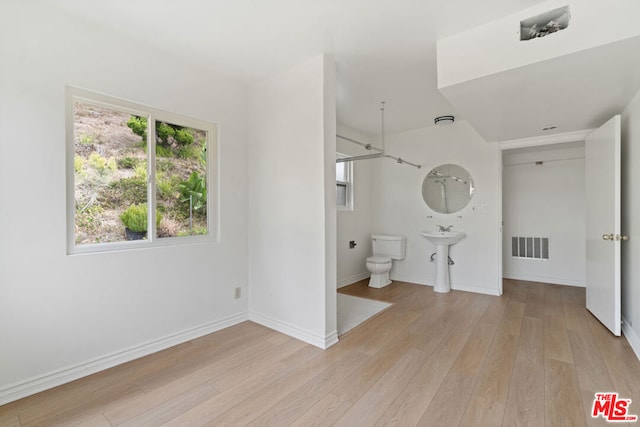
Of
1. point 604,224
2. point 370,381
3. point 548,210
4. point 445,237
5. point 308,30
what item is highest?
point 308,30

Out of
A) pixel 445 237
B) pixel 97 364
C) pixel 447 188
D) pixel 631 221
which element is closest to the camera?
pixel 97 364

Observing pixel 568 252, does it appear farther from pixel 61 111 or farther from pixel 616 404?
pixel 61 111

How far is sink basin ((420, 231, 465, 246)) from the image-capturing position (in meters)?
4.06

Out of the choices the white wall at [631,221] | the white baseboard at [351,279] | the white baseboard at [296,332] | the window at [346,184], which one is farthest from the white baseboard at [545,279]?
the white baseboard at [296,332]

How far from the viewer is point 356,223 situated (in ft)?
15.8

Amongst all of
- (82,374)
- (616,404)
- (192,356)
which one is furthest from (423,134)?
(82,374)

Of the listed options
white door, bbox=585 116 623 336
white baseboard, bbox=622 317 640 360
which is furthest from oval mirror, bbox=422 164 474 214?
white baseboard, bbox=622 317 640 360

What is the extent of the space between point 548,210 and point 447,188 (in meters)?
1.65

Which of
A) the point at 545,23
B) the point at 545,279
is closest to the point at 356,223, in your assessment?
the point at 545,279

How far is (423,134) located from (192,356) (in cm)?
422

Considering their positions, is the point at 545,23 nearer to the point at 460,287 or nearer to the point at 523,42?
the point at 523,42

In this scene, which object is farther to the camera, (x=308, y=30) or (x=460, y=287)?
(x=460, y=287)

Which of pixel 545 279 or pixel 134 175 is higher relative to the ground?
pixel 134 175

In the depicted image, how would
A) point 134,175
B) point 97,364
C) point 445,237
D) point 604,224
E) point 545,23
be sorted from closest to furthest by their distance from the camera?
point 545,23 < point 97,364 < point 134,175 < point 604,224 < point 445,237
